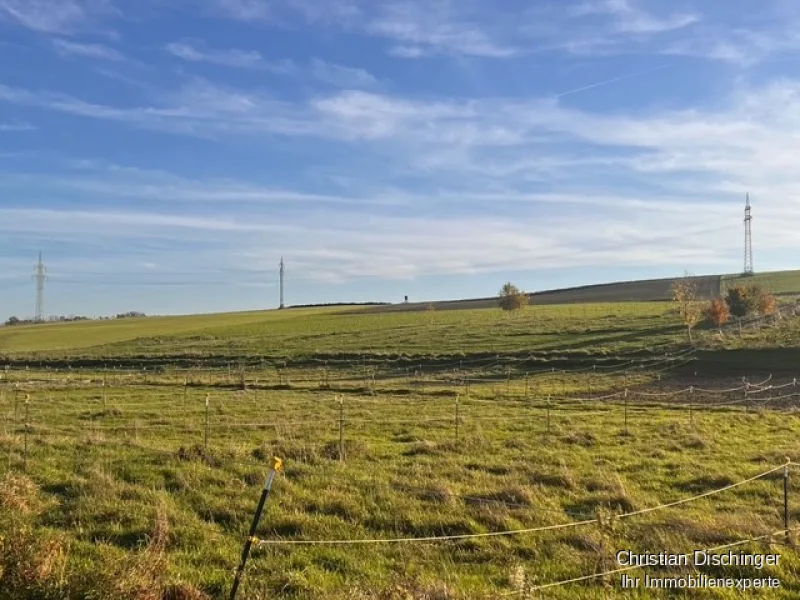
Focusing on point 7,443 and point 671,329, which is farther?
point 671,329

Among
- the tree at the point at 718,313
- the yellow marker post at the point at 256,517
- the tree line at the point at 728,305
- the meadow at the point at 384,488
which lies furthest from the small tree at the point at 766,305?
the yellow marker post at the point at 256,517

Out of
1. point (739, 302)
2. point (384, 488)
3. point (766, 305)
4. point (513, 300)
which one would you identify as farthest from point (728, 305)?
point (384, 488)

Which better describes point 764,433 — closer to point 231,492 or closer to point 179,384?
point 231,492

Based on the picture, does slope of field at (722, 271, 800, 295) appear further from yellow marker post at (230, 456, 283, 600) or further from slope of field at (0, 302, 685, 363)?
yellow marker post at (230, 456, 283, 600)

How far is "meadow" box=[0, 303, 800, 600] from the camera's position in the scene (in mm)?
7238

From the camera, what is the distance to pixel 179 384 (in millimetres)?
37094

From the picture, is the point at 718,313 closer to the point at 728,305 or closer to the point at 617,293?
the point at 728,305

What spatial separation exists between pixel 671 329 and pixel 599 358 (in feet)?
56.0

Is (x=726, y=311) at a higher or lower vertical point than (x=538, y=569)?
higher

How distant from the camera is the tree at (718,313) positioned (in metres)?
61.1

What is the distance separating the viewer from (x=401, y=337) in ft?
221

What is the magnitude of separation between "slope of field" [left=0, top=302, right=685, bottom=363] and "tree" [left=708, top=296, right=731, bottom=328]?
3.31m

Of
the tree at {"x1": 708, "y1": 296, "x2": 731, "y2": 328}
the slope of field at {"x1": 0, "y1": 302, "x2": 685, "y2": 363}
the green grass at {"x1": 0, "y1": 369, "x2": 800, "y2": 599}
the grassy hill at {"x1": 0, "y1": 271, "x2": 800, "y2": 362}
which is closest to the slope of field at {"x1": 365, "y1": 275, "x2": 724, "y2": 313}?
the grassy hill at {"x1": 0, "y1": 271, "x2": 800, "y2": 362}

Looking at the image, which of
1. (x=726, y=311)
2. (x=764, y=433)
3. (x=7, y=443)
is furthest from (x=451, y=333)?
(x=7, y=443)
